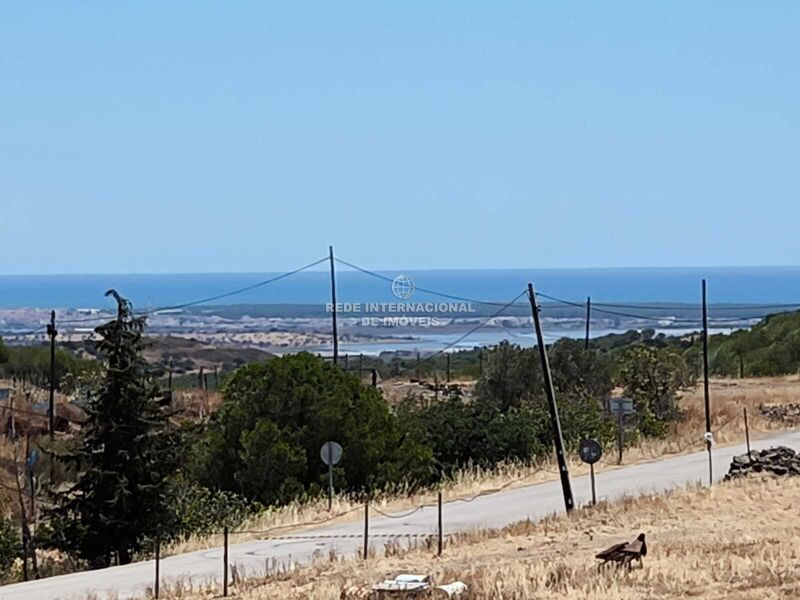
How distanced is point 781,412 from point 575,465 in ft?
55.4

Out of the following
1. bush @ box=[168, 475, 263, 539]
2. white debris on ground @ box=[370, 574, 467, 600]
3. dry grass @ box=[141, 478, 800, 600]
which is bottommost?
bush @ box=[168, 475, 263, 539]

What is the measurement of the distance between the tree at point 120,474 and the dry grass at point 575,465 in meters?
1.45

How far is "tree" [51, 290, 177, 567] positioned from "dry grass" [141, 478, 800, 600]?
8004 mm

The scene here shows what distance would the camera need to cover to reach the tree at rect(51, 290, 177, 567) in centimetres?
2984

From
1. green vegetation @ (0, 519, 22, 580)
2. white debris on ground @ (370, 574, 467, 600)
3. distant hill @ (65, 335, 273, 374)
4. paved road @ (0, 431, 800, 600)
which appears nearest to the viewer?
white debris on ground @ (370, 574, 467, 600)

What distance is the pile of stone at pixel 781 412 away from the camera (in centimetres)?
5236

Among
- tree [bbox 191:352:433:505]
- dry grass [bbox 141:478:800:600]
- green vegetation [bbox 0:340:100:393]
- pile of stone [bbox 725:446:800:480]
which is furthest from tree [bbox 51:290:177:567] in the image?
green vegetation [bbox 0:340:100:393]

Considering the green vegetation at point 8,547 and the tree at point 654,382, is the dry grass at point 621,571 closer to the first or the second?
the green vegetation at point 8,547

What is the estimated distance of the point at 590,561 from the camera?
20.4m

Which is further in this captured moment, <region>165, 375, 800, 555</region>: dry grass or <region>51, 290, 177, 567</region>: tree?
<region>165, 375, 800, 555</region>: dry grass

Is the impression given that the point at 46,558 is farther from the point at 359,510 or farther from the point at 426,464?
the point at 426,464

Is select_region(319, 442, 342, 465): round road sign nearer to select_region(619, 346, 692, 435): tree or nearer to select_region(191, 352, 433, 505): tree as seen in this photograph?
select_region(191, 352, 433, 505): tree

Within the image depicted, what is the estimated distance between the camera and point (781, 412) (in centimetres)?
5400

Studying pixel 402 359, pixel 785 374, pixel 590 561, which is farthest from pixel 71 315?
pixel 590 561
